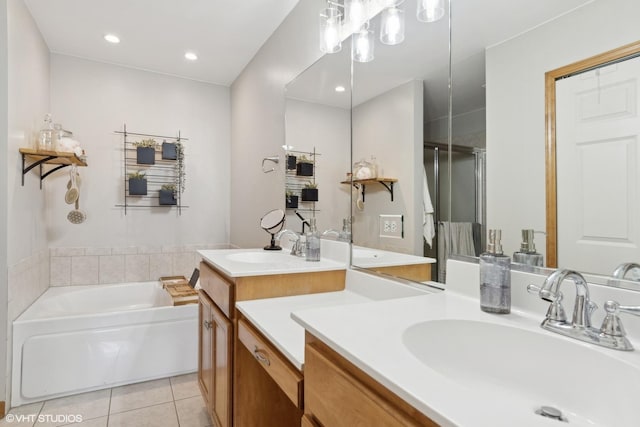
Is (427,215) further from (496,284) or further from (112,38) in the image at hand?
(112,38)

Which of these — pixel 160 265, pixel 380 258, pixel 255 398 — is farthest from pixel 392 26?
pixel 160 265

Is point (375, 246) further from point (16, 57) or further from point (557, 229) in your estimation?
point (16, 57)

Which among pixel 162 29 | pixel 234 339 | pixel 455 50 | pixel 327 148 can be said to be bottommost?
pixel 234 339

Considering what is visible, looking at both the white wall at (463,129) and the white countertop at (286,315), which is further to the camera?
the white wall at (463,129)

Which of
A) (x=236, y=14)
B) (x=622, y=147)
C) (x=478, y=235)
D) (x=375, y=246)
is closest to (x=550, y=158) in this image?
(x=622, y=147)

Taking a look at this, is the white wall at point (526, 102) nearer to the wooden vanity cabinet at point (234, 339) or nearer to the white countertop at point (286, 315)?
the white countertop at point (286, 315)

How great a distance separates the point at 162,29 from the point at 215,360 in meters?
2.46

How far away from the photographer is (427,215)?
1.33 metres

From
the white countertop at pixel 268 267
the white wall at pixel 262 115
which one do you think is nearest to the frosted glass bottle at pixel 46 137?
the white wall at pixel 262 115

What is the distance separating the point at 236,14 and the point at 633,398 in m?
2.80

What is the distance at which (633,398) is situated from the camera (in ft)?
1.91

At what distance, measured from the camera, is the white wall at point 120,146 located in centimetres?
312

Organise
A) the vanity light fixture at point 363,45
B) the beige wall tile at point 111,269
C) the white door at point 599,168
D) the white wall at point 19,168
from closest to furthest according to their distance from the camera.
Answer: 1. the white door at point 599,168
2. the vanity light fixture at point 363,45
3. the white wall at point 19,168
4. the beige wall tile at point 111,269

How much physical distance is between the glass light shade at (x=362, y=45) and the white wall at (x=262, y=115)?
0.40 metres
